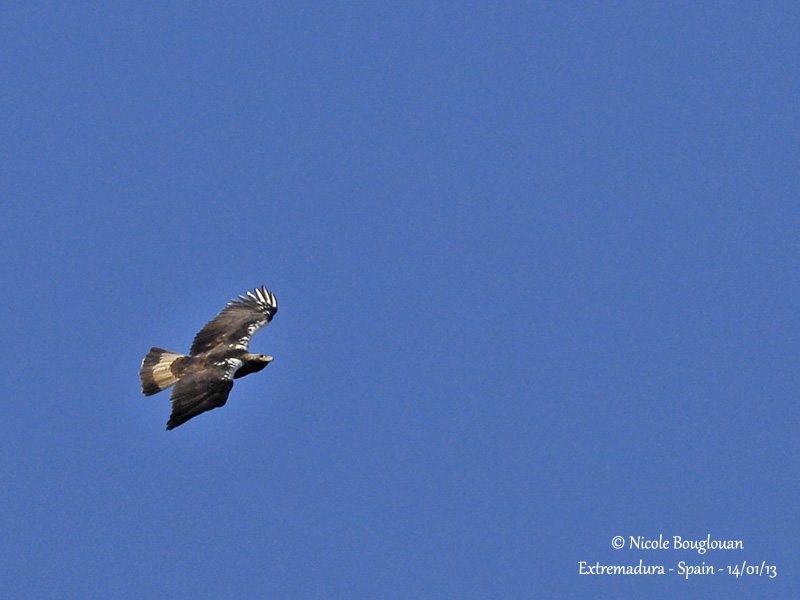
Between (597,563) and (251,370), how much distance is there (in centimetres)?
2103

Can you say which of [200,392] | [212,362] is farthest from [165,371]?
[200,392]

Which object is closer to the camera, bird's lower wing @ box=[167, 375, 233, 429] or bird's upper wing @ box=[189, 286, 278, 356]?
bird's lower wing @ box=[167, 375, 233, 429]

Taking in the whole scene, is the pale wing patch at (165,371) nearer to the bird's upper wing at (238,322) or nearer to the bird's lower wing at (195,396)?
the bird's upper wing at (238,322)

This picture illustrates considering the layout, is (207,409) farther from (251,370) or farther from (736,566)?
(736,566)

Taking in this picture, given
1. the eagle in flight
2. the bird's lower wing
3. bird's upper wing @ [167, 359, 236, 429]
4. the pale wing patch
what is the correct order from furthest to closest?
1. the pale wing patch
2. the eagle in flight
3. bird's upper wing @ [167, 359, 236, 429]
4. the bird's lower wing

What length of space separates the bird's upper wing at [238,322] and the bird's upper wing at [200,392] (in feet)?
12.3

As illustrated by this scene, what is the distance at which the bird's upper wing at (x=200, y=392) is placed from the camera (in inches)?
2544

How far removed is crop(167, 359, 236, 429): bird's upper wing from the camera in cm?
6462

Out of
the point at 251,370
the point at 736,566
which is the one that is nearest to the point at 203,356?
the point at 251,370

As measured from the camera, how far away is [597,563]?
78.0 metres

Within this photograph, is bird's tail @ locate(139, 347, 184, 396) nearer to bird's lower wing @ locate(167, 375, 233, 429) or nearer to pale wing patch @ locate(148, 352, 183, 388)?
pale wing patch @ locate(148, 352, 183, 388)

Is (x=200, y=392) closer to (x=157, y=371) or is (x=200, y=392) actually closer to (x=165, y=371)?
(x=165, y=371)

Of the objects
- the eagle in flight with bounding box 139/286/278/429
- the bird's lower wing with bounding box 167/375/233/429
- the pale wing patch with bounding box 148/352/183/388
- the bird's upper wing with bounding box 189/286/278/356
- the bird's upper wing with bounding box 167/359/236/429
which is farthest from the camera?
the bird's upper wing with bounding box 189/286/278/356

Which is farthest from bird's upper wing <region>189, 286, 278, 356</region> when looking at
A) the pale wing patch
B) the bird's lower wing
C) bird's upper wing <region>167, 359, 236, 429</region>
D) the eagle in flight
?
the bird's lower wing
